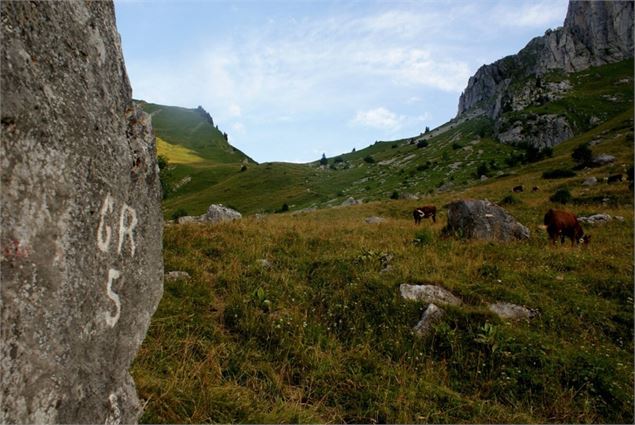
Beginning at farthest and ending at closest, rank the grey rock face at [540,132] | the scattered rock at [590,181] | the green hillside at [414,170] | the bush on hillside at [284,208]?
the grey rock face at [540,132]
the bush on hillside at [284,208]
the green hillside at [414,170]
the scattered rock at [590,181]

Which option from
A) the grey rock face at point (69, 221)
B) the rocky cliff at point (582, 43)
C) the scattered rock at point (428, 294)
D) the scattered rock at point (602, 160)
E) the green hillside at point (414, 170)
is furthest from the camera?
the rocky cliff at point (582, 43)

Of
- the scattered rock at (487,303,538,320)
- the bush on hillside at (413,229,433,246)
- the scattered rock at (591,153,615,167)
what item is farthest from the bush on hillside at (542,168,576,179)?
→ the scattered rock at (487,303,538,320)

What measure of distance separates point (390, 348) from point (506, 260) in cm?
701

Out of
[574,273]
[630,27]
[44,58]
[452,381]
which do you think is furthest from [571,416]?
[630,27]

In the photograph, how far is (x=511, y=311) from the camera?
8672 mm

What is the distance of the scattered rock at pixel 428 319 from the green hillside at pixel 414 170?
42577 millimetres

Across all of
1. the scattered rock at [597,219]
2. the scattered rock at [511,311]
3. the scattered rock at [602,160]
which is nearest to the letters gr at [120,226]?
the scattered rock at [511,311]

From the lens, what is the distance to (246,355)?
6.48 metres

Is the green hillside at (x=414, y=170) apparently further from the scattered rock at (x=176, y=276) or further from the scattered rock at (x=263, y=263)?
the scattered rock at (x=176, y=276)

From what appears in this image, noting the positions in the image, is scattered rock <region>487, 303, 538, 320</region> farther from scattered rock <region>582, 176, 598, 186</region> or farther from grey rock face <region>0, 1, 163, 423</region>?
scattered rock <region>582, 176, 598, 186</region>

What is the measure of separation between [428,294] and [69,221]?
24.5ft

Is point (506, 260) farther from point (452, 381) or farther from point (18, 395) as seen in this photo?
point (18, 395)

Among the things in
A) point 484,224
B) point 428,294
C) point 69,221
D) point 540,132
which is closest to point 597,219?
point 484,224

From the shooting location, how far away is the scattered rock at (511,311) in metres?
8.49
